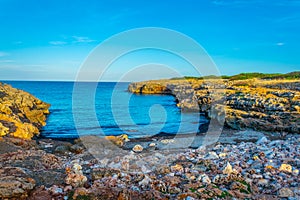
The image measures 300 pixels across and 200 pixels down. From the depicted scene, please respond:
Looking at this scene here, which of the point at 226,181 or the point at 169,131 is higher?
the point at 226,181

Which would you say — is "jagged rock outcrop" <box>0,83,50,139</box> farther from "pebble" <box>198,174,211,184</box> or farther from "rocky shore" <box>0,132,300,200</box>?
"pebble" <box>198,174,211,184</box>

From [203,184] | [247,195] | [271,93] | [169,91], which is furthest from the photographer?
[169,91]

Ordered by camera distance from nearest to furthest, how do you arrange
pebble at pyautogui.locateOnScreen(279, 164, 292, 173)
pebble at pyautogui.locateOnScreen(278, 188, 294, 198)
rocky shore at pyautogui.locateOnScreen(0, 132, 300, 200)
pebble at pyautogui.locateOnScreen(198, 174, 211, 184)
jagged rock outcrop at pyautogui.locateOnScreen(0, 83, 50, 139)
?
rocky shore at pyautogui.locateOnScreen(0, 132, 300, 200) → pebble at pyautogui.locateOnScreen(278, 188, 294, 198) → pebble at pyautogui.locateOnScreen(198, 174, 211, 184) → pebble at pyautogui.locateOnScreen(279, 164, 292, 173) → jagged rock outcrop at pyautogui.locateOnScreen(0, 83, 50, 139)

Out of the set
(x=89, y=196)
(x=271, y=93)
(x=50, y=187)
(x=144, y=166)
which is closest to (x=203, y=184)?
(x=144, y=166)

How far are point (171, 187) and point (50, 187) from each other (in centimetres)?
335

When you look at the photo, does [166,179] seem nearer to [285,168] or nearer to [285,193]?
[285,193]

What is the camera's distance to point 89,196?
24.3 ft

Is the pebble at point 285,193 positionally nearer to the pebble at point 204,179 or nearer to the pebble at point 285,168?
the pebble at point 285,168

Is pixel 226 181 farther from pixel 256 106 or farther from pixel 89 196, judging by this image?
pixel 256 106

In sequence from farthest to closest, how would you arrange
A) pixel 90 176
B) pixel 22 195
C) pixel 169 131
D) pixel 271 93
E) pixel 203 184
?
pixel 271 93 → pixel 169 131 → pixel 90 176 → pixel 203 184 → pixel 22 195

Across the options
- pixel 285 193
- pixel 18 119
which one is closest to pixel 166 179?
pixel 285 193

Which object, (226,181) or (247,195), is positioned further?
(226,181)

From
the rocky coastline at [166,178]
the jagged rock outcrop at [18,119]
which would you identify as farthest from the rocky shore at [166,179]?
the jagged rock outcrop at [18,119]

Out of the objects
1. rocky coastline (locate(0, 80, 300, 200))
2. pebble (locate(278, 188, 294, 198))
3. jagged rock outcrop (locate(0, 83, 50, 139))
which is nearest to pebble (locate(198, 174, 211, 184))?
rocky coastline (locate(0, 80, 300, 200))
